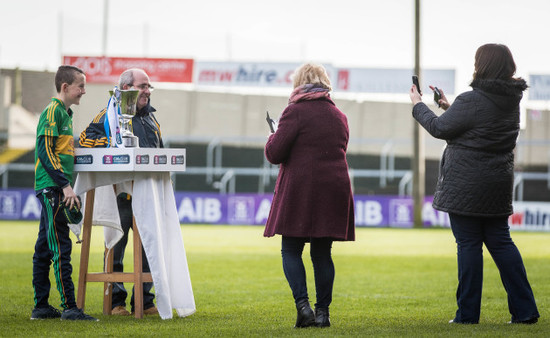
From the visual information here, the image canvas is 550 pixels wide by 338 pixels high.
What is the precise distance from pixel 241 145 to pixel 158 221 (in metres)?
23.3

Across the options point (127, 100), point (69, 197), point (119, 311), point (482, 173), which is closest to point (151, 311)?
point (119, 311)

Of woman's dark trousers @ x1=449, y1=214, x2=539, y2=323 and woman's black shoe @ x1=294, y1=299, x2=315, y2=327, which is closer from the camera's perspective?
woman's black shoe @ x1=294, y1=299, x2=315, y2=327

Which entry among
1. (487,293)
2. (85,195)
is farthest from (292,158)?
(487,293)

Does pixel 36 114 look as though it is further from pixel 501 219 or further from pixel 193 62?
pixel 501 219

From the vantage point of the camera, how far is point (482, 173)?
6379mm

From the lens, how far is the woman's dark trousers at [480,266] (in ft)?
21.1

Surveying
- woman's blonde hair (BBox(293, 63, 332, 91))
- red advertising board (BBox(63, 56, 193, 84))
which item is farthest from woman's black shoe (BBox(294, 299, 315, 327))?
red advertising board (BBox(63, 56, 193, 84))

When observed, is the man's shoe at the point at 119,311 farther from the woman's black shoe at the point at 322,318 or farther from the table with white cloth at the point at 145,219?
the woman's black shoe at the point at 322,318

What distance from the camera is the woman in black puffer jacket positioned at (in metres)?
6.37

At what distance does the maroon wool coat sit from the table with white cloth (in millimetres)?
968

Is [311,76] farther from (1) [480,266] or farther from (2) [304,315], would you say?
(1) [480,266]

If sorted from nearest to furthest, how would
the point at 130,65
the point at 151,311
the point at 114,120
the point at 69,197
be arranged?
the point at 69,197 < the point at 114,120 < the point at 151,311 < the point at 130,65

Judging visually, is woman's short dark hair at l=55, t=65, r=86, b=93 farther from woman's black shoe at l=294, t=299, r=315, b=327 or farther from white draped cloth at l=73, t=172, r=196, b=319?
woman's black shoe at l=294, t=299, r=315, b=327

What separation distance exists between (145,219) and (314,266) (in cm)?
134
